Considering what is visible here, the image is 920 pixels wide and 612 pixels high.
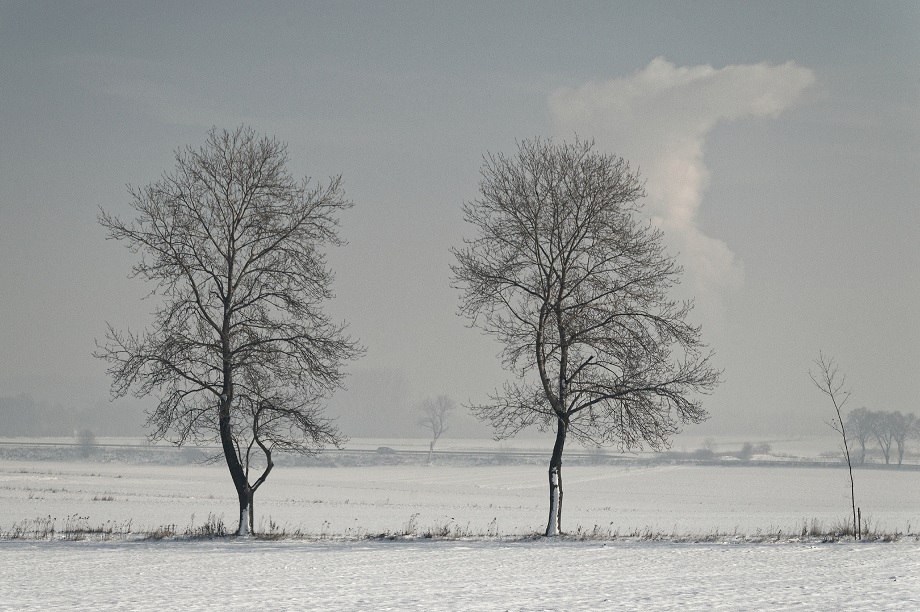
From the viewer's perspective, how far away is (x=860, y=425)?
132 m

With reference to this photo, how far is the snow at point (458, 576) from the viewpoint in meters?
12.0

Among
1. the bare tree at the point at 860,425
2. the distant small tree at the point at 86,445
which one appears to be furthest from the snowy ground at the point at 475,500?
the bare tree at the point at 860,425

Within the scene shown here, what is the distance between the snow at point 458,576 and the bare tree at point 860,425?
408ft

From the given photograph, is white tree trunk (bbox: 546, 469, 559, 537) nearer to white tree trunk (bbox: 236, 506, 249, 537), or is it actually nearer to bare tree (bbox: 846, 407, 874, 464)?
white tree trunk (bbox: 236, 506, 249, 537)

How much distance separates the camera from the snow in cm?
1197

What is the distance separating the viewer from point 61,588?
44.3ft

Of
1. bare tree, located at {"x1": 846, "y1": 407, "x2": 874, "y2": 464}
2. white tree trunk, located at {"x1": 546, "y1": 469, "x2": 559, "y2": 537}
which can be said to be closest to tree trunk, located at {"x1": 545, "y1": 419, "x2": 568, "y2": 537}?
white tree trunk, located at {"x1": 546, "y1": 469, "x2": 559, "y2": 537}

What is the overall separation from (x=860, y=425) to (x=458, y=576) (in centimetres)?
13436

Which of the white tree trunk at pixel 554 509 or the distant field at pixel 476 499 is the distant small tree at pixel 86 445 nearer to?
the distant field at pixel 476 499

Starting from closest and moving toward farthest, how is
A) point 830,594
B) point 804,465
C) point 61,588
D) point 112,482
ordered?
point 830,594 < point 61,588 < point 112,482 < point 804,465

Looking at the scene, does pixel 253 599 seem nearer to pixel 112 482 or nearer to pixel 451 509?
pixel 451 509

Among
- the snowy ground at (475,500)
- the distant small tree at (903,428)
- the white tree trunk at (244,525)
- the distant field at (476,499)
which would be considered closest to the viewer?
the white tree trunk at (244,525)

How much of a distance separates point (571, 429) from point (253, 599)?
37.7 feet

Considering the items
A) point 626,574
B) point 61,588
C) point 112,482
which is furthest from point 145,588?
point 112,482
